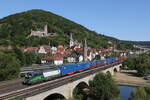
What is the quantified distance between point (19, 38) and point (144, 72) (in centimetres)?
13104

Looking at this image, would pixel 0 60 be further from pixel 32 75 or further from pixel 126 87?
pixel 126 87

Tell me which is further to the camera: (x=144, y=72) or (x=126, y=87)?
(x=144, y=72)

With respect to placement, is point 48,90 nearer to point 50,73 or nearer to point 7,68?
point 50,73

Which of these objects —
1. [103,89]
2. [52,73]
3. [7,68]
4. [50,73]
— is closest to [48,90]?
[50,73]

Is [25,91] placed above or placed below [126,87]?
above

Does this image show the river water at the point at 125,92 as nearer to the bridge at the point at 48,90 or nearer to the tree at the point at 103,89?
the tree at the point at 103,89

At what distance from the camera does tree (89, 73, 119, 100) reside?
4466 centimetres

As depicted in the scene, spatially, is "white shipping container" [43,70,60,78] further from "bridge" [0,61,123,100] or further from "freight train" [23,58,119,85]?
"bridge" [0,61,123,100]

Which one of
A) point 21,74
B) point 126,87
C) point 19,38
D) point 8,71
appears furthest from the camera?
point 19,38

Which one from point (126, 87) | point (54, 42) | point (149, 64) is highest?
point (54, 42)

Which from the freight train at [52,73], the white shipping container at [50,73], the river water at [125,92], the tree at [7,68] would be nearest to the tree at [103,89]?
the freight train at [52,73]

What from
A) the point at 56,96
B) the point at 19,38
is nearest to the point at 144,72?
the point at 56,96

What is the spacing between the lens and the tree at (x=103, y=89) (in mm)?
44656

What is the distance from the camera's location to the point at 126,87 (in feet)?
235
